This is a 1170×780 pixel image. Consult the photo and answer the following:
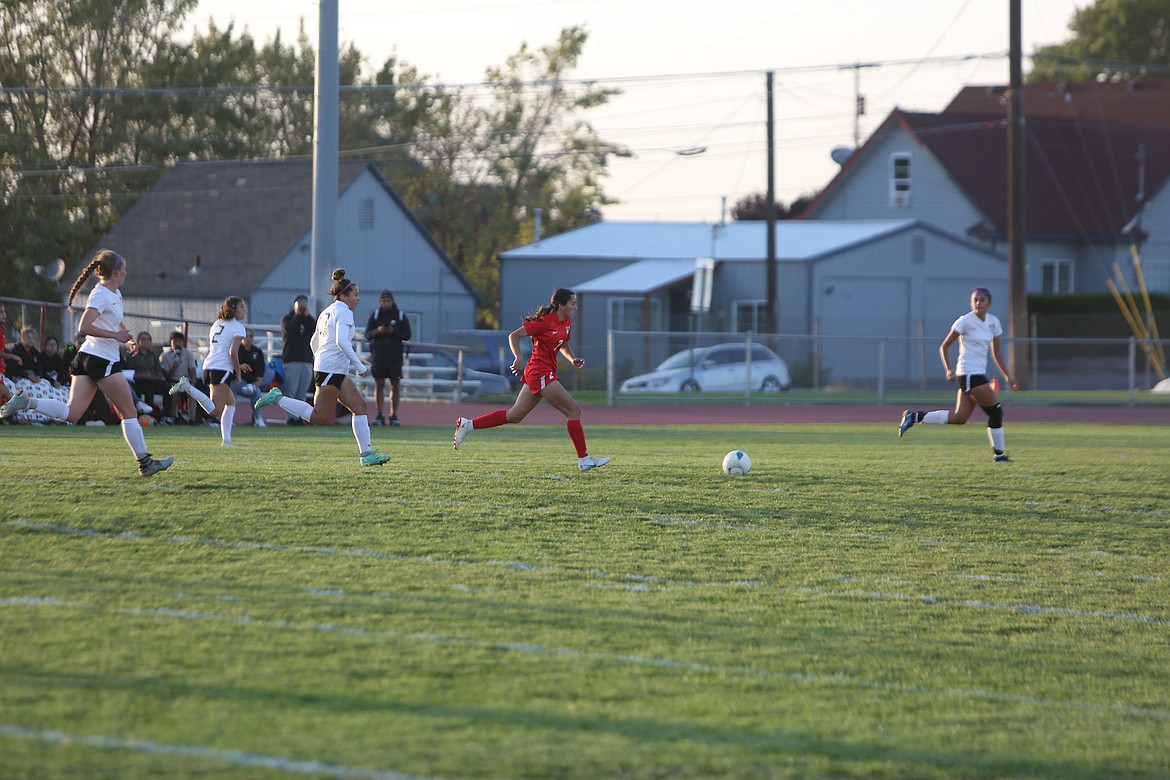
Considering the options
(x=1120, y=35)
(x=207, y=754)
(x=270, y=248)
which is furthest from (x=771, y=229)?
(x=1120, y=35)

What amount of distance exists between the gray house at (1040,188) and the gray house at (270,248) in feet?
59.3

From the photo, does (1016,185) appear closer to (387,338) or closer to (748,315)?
(748,315)

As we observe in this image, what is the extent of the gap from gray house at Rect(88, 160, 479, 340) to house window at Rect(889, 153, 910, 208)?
715 inches

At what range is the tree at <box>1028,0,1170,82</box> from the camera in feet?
246

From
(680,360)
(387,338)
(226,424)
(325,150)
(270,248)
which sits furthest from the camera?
(270,248)

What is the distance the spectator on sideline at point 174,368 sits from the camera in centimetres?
2038

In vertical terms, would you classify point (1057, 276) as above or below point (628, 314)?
above

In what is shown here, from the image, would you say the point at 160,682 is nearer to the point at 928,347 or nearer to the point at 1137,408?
the point at 1137,408

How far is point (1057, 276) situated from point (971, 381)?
41526mm

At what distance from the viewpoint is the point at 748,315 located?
43.8 meters

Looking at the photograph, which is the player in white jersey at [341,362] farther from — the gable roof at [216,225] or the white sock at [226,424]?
the gable roof at [216,225]

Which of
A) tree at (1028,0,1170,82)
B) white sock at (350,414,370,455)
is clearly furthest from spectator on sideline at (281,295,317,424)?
tree at (1028,0,1170,82)

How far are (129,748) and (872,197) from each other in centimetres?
5323

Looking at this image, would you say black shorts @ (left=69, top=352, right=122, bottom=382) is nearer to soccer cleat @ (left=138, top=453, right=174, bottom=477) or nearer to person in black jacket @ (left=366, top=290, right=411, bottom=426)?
soccer cleat @ (left=138, top=453, right=174, bottom=477)
